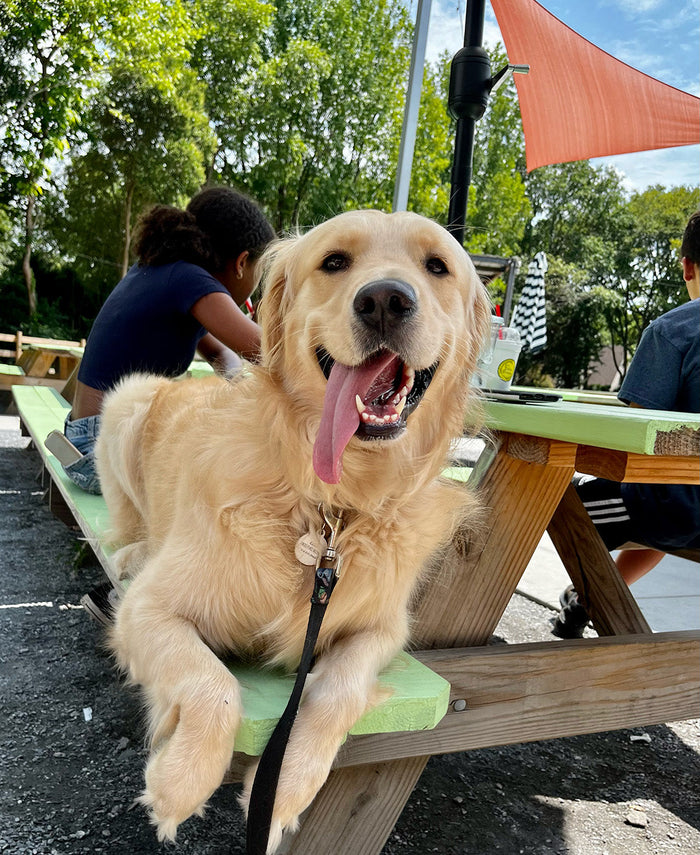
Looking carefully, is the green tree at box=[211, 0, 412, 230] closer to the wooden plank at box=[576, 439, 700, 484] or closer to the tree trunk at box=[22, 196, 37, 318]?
the tree trunk at box=[22, 196, 37, 318]

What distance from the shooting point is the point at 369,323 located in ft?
5.17

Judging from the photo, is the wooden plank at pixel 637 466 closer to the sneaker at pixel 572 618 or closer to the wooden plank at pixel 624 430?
the wooden plank at pixel 624 430

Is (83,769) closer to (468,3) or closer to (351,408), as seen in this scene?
(351,408)

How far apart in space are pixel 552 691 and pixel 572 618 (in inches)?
63.1

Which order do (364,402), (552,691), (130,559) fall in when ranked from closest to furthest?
(364,402) → (552,691) → (130,559)

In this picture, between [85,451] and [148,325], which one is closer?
[148,325]

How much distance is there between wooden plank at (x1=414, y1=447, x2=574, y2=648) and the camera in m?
1.98

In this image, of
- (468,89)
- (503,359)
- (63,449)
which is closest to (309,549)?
(503,359)

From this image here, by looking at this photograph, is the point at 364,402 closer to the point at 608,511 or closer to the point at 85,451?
the point at 608,511

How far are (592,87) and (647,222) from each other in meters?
31.8

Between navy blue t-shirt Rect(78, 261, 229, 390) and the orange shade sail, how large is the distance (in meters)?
3.82

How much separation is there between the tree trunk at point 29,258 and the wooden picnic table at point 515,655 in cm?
2248

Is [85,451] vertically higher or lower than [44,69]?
lower

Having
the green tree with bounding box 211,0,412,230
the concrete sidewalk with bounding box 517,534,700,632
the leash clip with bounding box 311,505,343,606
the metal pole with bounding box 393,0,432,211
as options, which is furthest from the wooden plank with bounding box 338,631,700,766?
the green tree with bounding box 211,0,412,230
